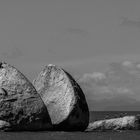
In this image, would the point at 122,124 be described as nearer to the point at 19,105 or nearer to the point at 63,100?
the point at 63,100

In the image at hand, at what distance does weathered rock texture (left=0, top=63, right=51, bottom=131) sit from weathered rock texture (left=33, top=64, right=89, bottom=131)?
1.42 metres

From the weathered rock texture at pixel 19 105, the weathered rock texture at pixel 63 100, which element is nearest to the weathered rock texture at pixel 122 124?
the weathered rock texture at pixel 63 100

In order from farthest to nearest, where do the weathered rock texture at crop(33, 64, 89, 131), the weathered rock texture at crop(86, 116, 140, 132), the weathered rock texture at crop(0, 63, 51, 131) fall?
the weathered rock texture at crop(86, 116, 140, 132) < the weathered rock texture at crop(33, 64, 89, 131) < the weathered rock texture at crop(0, 63, 51, 131)

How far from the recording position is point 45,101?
161ft

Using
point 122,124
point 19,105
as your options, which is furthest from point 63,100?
point 122,124

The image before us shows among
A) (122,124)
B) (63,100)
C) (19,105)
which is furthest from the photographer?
(122,124)

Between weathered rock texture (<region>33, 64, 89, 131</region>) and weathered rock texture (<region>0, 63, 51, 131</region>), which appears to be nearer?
weathered rock texture (<region>0, 63, 51, 131</region>)

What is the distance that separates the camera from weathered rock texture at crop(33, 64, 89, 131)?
47219 millimetres

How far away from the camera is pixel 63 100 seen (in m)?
47.8

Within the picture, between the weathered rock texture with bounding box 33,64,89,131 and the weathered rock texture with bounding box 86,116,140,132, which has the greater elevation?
the weathered rock texture with bounding box 33,64,89,131

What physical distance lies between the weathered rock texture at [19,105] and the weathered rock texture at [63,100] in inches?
55.9

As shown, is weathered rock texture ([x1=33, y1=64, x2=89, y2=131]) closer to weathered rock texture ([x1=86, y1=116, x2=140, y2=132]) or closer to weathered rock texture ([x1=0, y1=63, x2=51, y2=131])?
weathered rock texture ([x1=0, y1=63, x2=51, y2=131])

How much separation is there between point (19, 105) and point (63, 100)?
417 centimetres

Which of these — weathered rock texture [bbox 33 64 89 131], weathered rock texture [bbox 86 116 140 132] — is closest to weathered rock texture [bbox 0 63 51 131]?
weathered rock texture [bbox 33 64 89 131]
